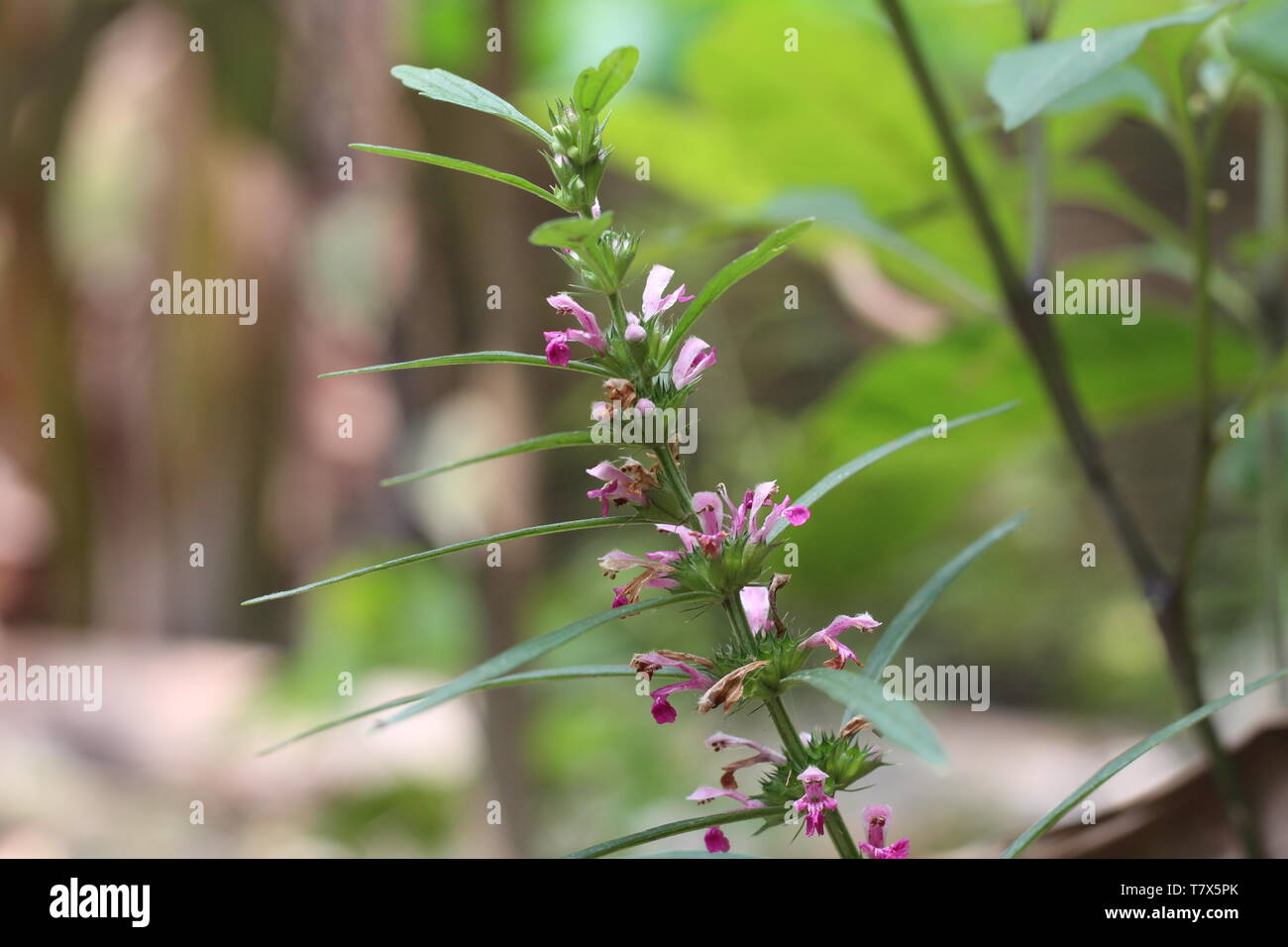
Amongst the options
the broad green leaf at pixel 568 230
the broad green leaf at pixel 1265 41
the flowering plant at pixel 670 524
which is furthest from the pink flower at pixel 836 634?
the broad green leaf at pixel 1265 41

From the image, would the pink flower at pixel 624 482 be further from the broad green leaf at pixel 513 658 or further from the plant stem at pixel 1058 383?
the plant stem at pixel 1058 383

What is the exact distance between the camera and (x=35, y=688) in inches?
87.9

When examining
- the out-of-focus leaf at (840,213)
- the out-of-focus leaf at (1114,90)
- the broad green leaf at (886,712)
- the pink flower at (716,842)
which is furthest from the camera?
the out-of-focus leaf at (840,213)

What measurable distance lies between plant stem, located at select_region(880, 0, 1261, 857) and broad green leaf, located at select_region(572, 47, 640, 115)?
29 cm

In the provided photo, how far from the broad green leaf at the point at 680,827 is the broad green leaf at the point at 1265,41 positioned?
293mm

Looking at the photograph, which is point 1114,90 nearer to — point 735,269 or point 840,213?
point 840,213

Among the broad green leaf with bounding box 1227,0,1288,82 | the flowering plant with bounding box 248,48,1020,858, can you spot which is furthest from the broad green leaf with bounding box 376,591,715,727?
the broad green leaf with bounding box 1227,0,1288,82

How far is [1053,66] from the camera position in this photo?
365 millimetres

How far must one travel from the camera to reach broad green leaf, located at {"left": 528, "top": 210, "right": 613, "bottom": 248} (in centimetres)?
23

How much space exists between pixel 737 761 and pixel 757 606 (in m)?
0.05

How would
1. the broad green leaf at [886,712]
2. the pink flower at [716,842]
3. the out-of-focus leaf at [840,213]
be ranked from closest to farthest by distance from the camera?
1. the broad green leaf at [886,712]
2. the pink flower at [716,842]
3. the out-of-focus leaf at [840,213]

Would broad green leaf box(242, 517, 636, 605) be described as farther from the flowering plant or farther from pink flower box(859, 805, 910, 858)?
pink flower box(859, 805, 910, 858)

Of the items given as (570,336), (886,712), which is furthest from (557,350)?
(886,712)

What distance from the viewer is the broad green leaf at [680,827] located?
10.4 inches
